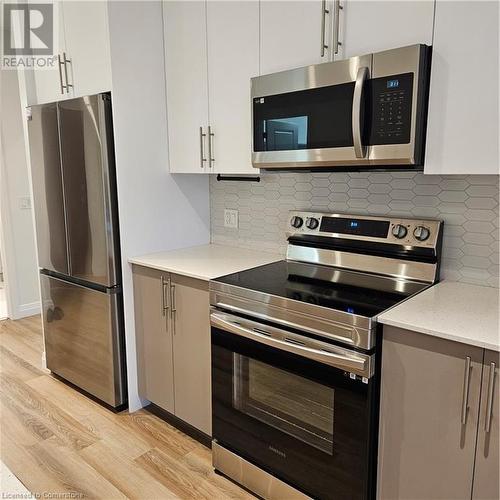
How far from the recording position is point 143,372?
2496 mm

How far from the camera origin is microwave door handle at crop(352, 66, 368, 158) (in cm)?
155

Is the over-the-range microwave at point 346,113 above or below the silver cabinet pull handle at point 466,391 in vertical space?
above

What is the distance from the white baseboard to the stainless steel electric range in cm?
292

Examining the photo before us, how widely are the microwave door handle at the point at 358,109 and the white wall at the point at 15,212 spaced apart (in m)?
3.37

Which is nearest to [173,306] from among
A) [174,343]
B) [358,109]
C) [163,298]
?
[163,298]

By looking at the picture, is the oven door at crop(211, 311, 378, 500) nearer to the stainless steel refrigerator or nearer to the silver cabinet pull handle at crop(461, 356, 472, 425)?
the silver cabinet pull handle at crop(461, 356, 472, 425)

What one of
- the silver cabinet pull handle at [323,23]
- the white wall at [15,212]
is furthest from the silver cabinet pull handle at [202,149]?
the white wall at [15,212]

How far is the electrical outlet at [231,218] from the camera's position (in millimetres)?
2639

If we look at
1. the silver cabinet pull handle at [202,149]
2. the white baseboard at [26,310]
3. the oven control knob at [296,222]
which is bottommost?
the white baseboard at [26,310]

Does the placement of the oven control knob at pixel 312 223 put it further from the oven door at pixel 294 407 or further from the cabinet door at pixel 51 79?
the cabinet door at pixel 51 79

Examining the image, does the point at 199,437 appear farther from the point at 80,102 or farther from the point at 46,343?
the point at 80,102

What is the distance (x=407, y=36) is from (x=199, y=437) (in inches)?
79.5

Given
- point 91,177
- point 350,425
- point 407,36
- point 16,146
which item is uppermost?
point 407,36

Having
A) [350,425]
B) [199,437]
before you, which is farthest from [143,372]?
[350,425]
